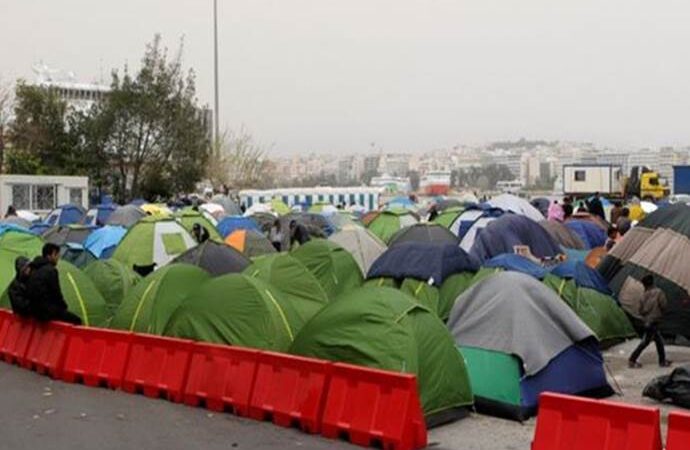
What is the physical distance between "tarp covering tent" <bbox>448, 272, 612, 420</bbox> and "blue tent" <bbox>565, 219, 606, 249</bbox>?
1077 centimetres

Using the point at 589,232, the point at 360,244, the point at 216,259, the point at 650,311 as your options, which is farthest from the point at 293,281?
the point at 589,232

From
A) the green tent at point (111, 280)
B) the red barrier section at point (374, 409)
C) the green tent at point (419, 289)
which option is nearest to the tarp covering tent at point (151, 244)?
the green tent at point (111, 280)

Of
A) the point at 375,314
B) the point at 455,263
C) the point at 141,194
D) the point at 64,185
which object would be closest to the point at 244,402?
the point at 375,314

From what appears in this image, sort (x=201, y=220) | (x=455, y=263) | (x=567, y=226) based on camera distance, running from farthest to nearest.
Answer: (x=201, y=220)
(x=567, y=226)
(x=455, y=263)

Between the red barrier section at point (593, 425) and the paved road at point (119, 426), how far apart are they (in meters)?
1.97

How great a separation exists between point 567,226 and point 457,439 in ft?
42.9

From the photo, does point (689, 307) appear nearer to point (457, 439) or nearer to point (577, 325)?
point (577, 325)

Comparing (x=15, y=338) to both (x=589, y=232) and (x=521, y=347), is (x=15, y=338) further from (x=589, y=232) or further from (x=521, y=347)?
(x=589, y=232)

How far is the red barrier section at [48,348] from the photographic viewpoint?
40.9 feet

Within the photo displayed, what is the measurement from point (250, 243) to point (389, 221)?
5.82 metres

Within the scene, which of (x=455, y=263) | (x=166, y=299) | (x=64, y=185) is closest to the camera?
(x=166, y=299)

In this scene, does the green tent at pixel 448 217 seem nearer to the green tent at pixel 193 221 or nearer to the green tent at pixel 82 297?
the green tent at pixel 193 221

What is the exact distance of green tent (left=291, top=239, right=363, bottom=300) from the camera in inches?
652

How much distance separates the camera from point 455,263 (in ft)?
46.3
